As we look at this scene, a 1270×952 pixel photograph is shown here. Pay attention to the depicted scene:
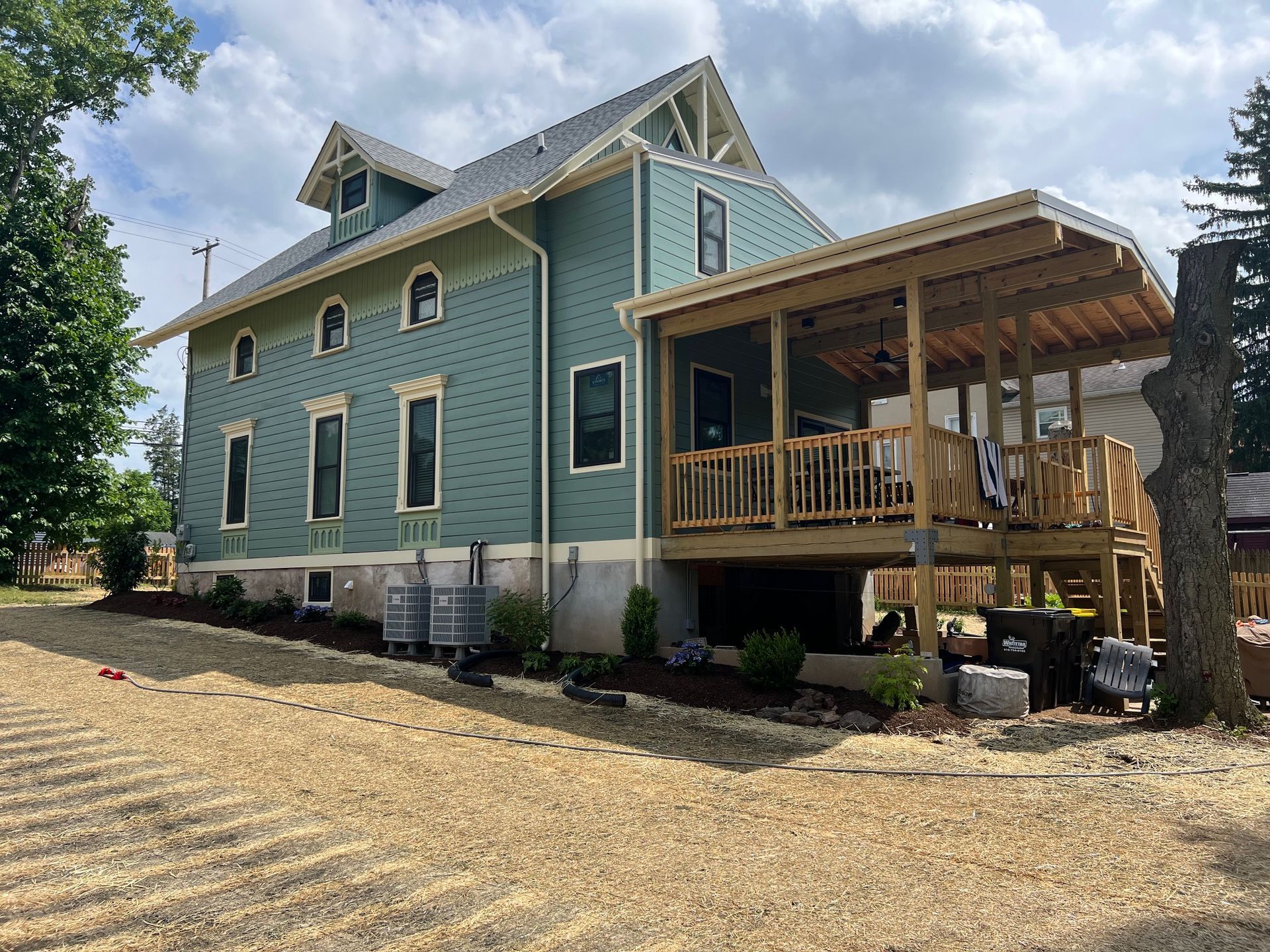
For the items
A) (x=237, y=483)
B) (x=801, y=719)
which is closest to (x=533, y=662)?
(x=801, y=719)

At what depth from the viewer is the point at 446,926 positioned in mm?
3893

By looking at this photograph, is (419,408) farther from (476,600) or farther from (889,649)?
(889,649)

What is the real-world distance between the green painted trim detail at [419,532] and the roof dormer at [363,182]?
572 cm

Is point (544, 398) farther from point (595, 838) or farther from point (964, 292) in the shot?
point (595, 838)

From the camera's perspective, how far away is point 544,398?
12.8 meters

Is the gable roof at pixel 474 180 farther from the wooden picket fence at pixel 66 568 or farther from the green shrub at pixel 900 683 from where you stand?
the wooden picket fence at pixel 66 568

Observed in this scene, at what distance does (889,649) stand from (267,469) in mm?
11243

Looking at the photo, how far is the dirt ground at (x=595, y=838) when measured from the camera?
3912 millimetres

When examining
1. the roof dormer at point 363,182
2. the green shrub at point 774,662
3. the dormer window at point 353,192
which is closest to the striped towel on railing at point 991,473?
the green shrub at point 774,662

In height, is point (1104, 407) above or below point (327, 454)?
above

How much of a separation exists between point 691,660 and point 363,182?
11.3 meters

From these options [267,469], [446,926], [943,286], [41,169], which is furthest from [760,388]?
[41,169]

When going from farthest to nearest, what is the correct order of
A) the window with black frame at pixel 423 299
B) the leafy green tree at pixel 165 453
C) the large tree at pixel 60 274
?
the leafy green tree at pixel 165 453 → the large tree at pixel 60 274 → the window with black frame at pixel 423 299

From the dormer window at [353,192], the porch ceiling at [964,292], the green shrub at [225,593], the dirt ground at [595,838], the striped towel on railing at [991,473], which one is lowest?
the dirt ground at [595,838]
